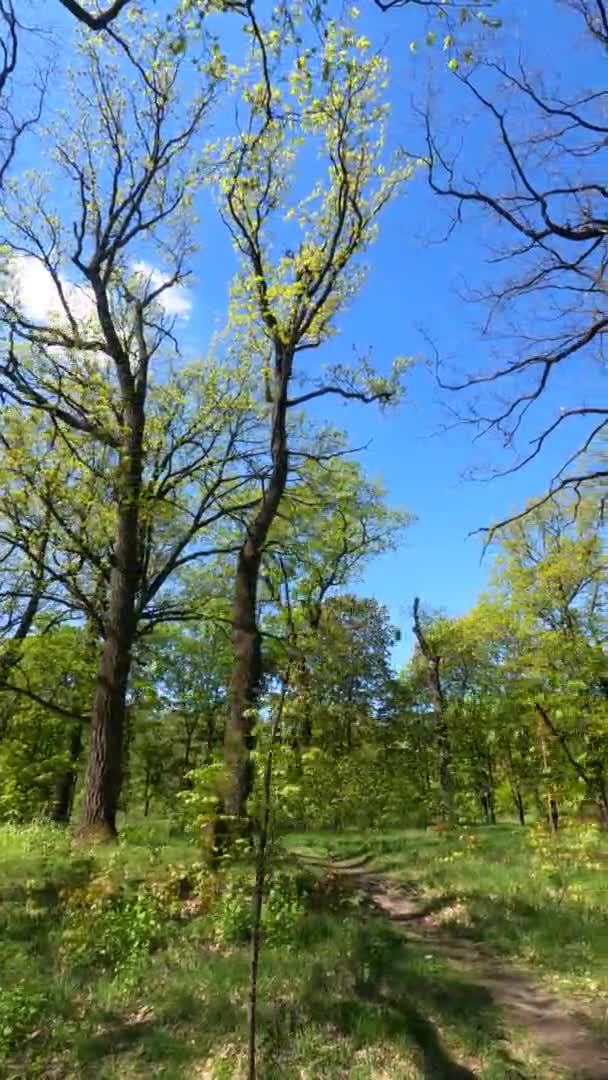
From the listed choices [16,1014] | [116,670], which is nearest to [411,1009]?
[16,1014]

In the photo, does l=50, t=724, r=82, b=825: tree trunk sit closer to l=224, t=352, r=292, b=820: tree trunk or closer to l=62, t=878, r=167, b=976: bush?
l=224, t=352, r=292, b=820: tree trunk

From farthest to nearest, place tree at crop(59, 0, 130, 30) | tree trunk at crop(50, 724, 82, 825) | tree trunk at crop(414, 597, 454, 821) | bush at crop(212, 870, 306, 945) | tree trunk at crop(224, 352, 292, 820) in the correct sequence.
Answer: tree trunk at crop(414, 597, 454, 821) → tree trunk at crop(50, 724, 82, 825) → tree trunk at crop(224, 352, 292, 820) → bush at crop(212, 870, 306, 945) → tree at crop(59, 0, 130, 30)

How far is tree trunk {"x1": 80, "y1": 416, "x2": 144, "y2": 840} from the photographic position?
10734 millimetres

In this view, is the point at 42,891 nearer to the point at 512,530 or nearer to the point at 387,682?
the point at 387,682

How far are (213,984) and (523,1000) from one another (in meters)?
2.61

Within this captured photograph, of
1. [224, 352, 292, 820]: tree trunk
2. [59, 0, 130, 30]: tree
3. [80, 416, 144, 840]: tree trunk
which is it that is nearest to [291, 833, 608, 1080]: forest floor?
[224, 352, 292, 820]: tree trunk

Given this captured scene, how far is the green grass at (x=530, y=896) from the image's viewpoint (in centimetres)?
650

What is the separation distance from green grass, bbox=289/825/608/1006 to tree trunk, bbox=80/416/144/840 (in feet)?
16.3

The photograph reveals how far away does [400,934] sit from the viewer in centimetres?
748

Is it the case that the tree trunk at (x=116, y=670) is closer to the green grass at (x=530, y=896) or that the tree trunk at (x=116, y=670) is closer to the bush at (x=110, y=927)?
the bush at (x=110, y=927)

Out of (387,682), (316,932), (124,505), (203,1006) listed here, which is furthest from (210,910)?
(387,682)

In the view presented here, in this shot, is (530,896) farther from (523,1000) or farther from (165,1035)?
(165,1035)

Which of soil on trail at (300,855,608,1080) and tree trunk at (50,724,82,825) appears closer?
soil on trail at (300,855,608,1080)

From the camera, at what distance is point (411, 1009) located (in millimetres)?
5270
